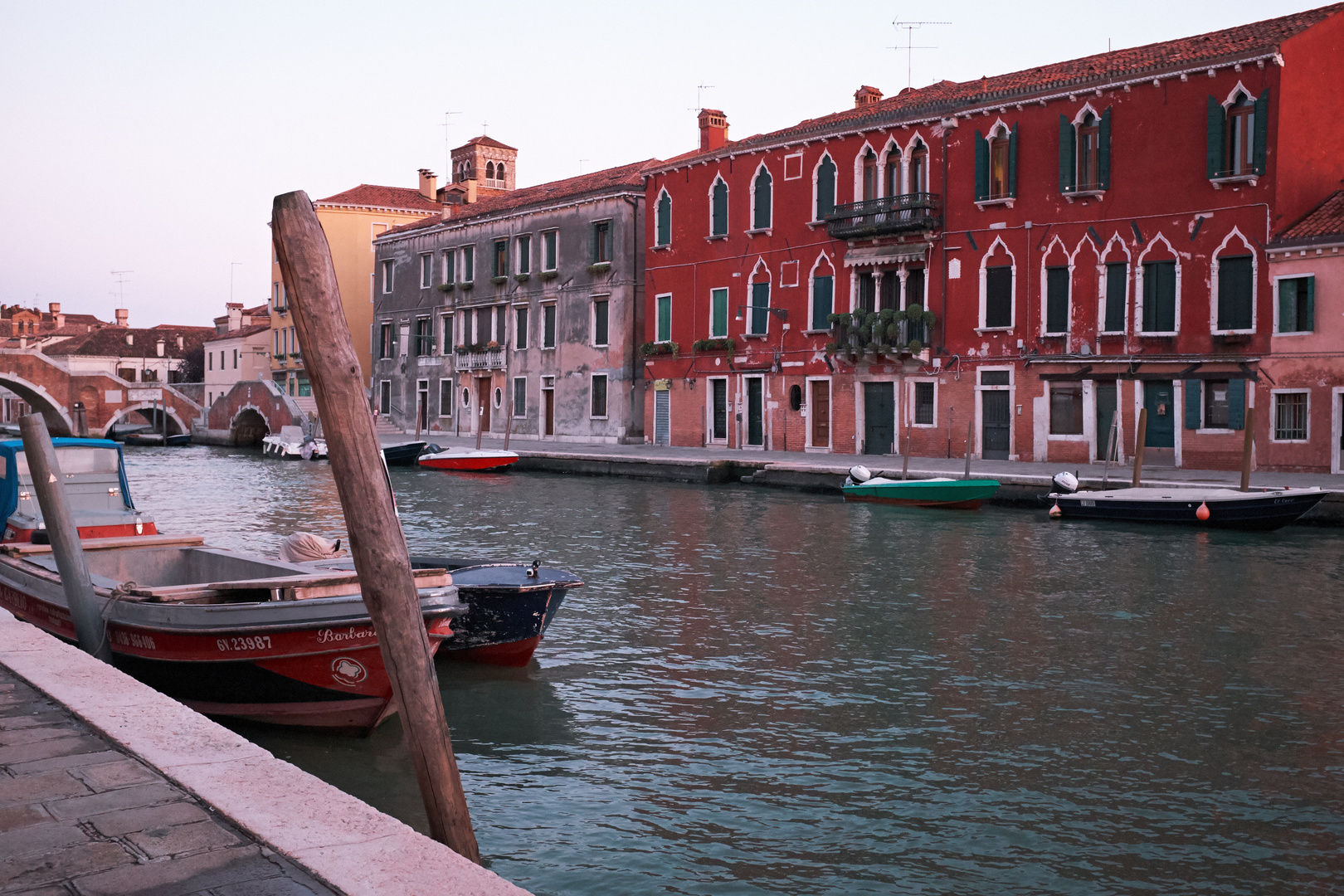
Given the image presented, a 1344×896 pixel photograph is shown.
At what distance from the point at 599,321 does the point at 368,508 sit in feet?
109

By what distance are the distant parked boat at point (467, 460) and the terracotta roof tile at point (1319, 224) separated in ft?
59.8

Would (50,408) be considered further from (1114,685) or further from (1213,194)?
(1114,685)

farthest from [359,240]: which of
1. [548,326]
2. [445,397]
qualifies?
[548,326]

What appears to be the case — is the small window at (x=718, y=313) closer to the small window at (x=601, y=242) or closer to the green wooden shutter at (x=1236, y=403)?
the small window at (x=601, y=242)

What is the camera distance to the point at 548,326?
39.3 metres

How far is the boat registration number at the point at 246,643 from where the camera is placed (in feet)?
22.6

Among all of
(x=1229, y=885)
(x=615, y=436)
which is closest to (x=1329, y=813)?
(x=1229, y=885)

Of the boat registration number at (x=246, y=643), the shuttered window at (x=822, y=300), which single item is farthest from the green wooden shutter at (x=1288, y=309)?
the boat registration number at (x=246, y=643)

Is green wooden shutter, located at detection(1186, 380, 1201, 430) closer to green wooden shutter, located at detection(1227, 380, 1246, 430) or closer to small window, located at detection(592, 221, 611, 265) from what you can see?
green wooden shutter, located at detection(1227, 380, 1246, 430)

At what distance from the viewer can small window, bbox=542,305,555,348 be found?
128ft

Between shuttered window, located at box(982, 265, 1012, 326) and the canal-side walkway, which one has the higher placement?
shuttered window, located at box(982, 265, 1012, 326)

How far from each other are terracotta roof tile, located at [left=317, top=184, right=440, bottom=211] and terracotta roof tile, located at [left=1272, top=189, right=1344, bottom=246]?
38.2 m

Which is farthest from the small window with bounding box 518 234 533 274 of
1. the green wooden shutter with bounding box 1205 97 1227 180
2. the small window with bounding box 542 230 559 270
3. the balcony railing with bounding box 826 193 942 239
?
the green wooden shutter with bounding box 1205 97 1227 180

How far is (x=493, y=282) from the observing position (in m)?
41.7
